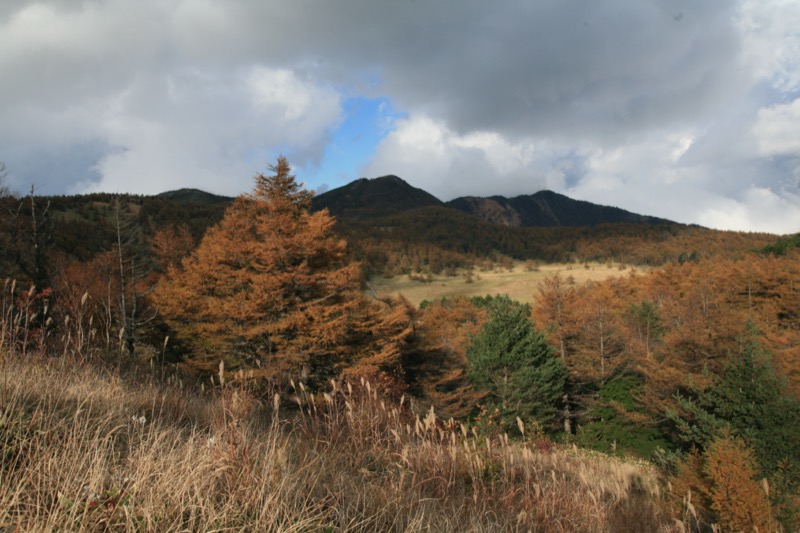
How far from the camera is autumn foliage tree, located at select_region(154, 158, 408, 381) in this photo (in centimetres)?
1811

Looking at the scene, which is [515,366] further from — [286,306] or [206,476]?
[206,476]

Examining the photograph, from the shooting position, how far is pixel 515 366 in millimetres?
28000

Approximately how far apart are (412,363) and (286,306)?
968cm

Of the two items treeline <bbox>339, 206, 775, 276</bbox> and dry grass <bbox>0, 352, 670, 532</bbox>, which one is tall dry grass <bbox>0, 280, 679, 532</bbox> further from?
treeline <bbox>339, 206, 775, 276</bbox>

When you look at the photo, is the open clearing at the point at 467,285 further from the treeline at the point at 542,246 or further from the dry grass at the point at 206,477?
the dry grass at the point at 206,477

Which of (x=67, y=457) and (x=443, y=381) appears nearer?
(x=67, y=457)

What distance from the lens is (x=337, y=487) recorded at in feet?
8.44

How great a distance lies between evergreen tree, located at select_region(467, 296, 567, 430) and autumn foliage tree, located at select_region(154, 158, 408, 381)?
7.91m

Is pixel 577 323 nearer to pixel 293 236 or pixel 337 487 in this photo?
pixel 293 236

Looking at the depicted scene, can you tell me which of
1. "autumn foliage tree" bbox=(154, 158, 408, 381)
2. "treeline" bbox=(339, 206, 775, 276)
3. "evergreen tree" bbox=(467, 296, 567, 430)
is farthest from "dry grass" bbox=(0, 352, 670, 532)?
"treeline" bbox=(339, 206, 775, 276)

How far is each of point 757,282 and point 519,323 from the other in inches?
1847

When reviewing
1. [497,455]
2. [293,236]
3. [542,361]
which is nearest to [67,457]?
[497,455]

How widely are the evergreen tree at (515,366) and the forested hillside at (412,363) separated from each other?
15 cm

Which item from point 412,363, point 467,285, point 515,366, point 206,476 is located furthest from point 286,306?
point 467,285
